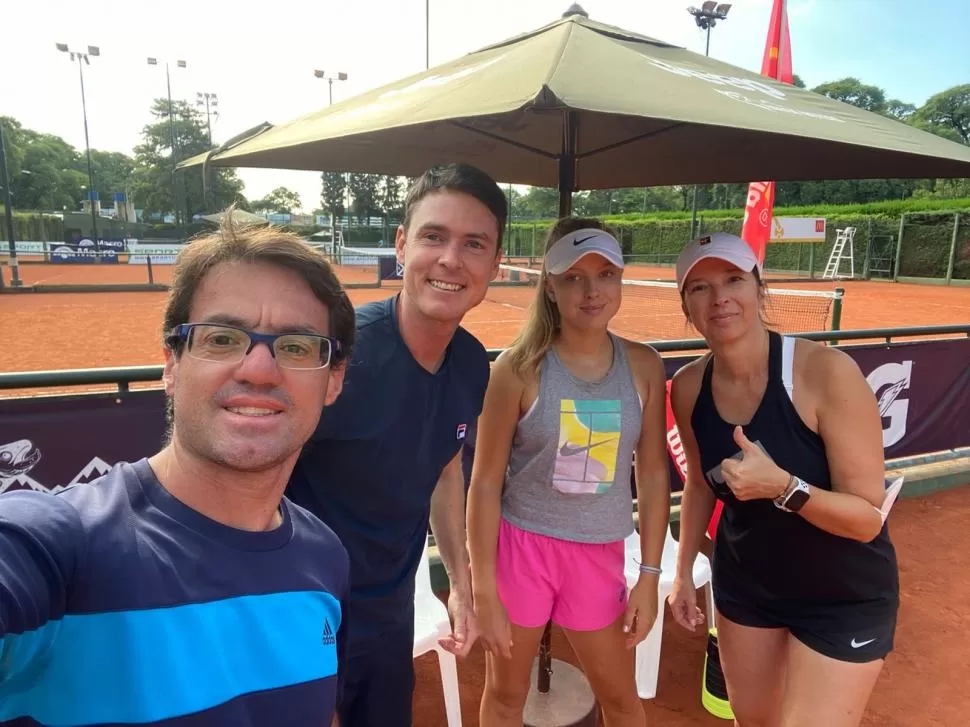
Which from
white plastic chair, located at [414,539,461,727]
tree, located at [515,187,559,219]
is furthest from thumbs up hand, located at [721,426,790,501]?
tree, located at [515,187,559,219]

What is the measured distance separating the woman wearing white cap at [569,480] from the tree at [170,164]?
5982cm

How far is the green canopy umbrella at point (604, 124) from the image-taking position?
156 centimetres

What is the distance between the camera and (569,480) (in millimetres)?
2223

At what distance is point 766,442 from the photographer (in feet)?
6.50

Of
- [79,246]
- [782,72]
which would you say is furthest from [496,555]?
[79,246]

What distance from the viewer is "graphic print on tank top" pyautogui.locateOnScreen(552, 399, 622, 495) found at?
2197 mm

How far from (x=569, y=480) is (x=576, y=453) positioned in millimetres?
101

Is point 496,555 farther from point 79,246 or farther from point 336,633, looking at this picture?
point 79,246

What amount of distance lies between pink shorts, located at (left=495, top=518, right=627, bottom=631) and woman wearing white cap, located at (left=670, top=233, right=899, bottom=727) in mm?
437

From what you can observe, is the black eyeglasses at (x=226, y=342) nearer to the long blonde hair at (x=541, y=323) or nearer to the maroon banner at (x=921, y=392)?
the long blonde hair at (x=541, y=323)

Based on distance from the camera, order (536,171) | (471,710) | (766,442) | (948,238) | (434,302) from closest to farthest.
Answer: (434,302) → (766,442) → (471,710) → (536,171) → (948,238)

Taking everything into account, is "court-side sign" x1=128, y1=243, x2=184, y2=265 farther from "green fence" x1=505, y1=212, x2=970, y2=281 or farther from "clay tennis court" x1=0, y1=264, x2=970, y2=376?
"green fence" x1=505, y1=212, x2=970, y2=281

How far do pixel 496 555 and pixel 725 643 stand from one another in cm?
87

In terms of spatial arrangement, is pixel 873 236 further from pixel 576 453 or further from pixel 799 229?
pixel 576 453
